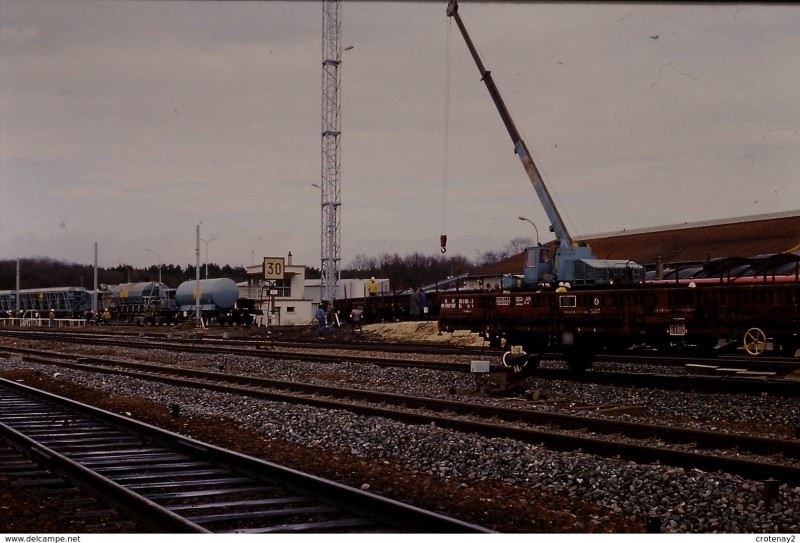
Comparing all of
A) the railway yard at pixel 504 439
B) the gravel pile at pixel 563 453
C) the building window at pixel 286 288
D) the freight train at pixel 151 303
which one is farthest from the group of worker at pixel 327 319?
the gravel pile at pixel 563 453

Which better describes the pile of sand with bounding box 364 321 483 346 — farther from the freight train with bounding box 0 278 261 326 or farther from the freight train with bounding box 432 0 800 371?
the freight train with bounding box 0 278 261 326

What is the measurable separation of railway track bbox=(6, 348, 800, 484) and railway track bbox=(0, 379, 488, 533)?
152 inches

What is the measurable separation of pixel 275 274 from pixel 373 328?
1245 centimetres

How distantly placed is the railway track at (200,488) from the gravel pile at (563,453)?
71.4 inches

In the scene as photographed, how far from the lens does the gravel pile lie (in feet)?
23.4

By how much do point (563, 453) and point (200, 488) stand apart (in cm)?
429

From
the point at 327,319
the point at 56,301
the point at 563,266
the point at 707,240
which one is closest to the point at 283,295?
the point at 327,319

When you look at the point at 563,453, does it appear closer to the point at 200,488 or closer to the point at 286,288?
the point at 200,488

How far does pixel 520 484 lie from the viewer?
8344mm

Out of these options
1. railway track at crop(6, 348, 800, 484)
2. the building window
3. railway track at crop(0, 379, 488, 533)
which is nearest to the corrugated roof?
the building window

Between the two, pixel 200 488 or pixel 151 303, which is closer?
pixel 200 488

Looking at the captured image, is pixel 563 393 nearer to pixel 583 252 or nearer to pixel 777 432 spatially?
pixel 777 432

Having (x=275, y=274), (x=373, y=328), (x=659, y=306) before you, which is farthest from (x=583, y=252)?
(x=275, y=274)

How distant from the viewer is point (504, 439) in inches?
413
